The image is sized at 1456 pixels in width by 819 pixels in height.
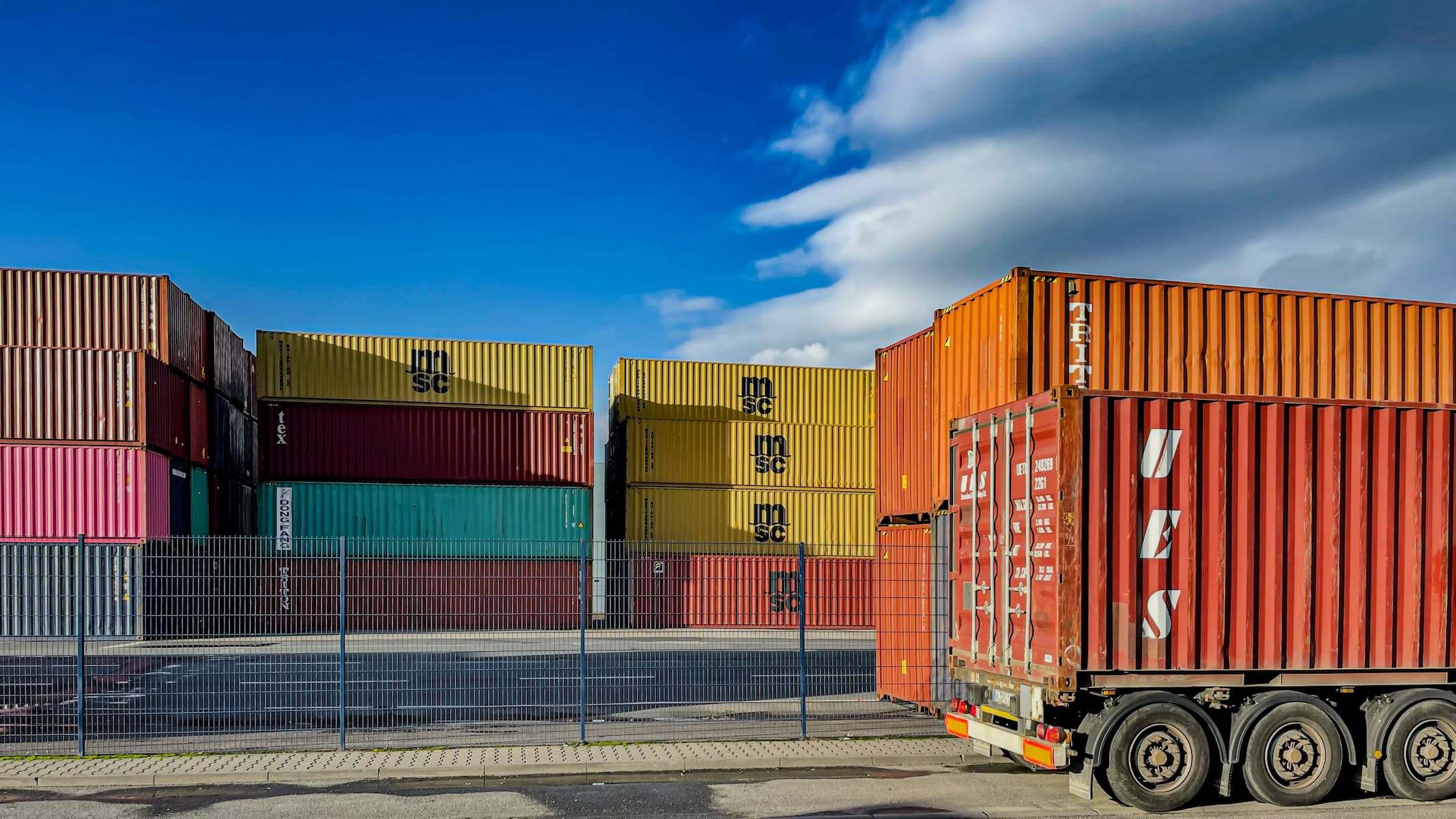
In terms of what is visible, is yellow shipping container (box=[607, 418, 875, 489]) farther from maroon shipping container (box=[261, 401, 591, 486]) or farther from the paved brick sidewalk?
the paved brick sidewalk

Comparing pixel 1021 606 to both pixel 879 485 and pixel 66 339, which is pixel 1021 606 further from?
pixel 66 339

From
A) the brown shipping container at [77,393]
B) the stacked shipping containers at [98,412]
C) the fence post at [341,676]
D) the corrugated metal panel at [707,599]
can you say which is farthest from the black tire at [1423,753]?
the brown shipping container at [77,393]

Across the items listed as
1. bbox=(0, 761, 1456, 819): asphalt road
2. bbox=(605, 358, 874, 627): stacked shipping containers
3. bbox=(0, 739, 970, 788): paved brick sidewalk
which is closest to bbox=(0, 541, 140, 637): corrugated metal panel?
bbox=(0, 739, 970, 788): paved brick sidewalk

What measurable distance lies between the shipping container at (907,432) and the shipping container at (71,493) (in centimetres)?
1688

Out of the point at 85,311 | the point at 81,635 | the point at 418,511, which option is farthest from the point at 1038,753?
the point at 85,311

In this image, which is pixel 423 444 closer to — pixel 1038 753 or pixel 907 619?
pixel 907 619

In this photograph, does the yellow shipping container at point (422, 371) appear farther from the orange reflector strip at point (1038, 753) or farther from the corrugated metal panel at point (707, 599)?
the orange reflector strip at point (1038, 753)

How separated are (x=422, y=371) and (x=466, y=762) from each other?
2205 centimetres

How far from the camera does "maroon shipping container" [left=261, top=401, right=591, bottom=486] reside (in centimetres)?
2952

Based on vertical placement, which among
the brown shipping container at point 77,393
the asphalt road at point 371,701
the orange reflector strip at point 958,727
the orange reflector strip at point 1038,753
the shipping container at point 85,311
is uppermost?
the shipping container at point 85,311

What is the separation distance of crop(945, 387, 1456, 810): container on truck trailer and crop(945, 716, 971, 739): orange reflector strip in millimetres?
166

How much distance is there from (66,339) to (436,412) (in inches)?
359

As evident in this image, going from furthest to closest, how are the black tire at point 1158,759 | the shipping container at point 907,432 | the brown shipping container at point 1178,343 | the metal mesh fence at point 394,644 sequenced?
the shipping container at point 907,432 < the metal mesh fence at point 394,644 < the brown shipping container at point 1178,343 < the black tire at point 1158,759

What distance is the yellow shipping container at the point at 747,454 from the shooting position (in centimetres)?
3125
